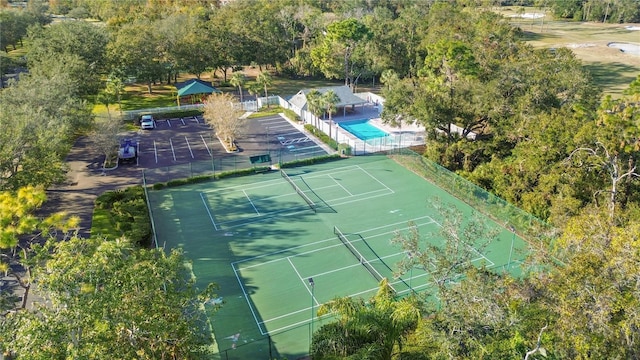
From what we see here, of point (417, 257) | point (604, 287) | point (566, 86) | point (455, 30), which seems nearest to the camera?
point (604, 287)

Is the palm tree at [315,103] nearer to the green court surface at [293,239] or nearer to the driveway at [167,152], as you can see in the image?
the driveway at [167,152]

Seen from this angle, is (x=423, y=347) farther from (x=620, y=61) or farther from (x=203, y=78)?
(x=620, y=61)

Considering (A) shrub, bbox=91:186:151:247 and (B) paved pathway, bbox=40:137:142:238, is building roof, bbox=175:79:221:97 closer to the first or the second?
(B) paved pathway, bbox=40:137:142:238

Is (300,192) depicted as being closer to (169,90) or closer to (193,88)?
(193,88)

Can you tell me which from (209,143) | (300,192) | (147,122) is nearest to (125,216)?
(300,192)

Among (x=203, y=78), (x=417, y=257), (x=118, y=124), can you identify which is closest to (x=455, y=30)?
(x=203, y=78)

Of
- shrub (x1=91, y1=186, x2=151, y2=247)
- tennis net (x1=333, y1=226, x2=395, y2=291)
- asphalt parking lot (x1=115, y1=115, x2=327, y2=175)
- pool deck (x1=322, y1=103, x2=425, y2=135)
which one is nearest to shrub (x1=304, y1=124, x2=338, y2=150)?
asphalt parking lot (x1=115, y1=115, x2=327, y2=175)

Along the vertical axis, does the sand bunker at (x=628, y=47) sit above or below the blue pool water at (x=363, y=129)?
above

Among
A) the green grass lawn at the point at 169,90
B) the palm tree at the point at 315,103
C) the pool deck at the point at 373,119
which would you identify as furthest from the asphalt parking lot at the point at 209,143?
the green grass lawn at the point at 169,90
